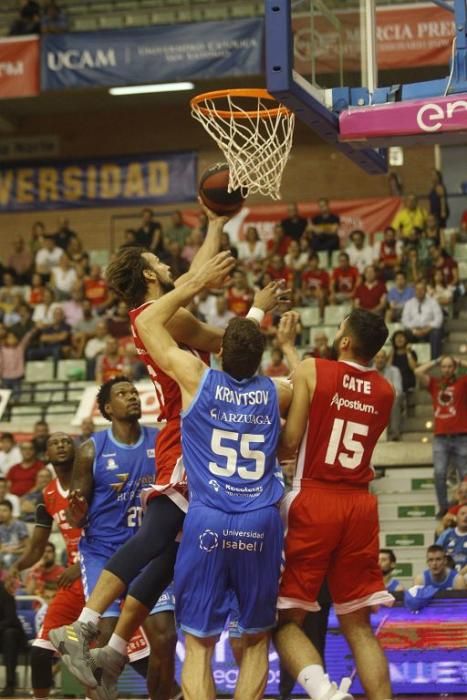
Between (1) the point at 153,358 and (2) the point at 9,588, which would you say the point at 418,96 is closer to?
(1) the point at 153,358

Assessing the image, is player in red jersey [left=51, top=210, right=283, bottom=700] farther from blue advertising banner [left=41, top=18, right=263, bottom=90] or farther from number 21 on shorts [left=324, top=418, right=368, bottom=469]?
blue advertising banner [left=41, top=18, right=263, bottom=90]

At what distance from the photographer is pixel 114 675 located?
7.22 metres

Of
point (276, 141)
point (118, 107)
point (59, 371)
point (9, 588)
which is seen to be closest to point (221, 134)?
point (276, 141)

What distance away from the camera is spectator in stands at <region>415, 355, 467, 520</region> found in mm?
15750

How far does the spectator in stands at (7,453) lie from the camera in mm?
18000

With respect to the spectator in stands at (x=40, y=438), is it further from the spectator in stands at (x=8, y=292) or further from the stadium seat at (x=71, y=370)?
the spectator in stands at (x=8, y=292)

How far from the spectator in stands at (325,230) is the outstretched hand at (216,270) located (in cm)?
1453

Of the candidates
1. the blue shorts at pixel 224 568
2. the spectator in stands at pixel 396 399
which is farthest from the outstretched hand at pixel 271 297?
the spectator in stands at pixel 396 399

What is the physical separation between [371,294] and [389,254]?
1.61 m

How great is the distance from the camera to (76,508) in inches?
335

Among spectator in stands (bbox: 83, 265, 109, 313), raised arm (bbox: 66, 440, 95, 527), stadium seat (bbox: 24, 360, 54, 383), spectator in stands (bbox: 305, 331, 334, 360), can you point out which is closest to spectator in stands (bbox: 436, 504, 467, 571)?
spectator in stands (bbox: 305, 331, 334, 360)

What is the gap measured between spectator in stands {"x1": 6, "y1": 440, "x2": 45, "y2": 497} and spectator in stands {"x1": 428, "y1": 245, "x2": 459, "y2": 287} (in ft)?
21.5

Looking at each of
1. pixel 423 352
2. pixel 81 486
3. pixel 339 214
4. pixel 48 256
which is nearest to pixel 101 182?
pixel 48 256

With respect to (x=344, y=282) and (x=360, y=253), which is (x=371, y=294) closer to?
(x=344, y=282)
